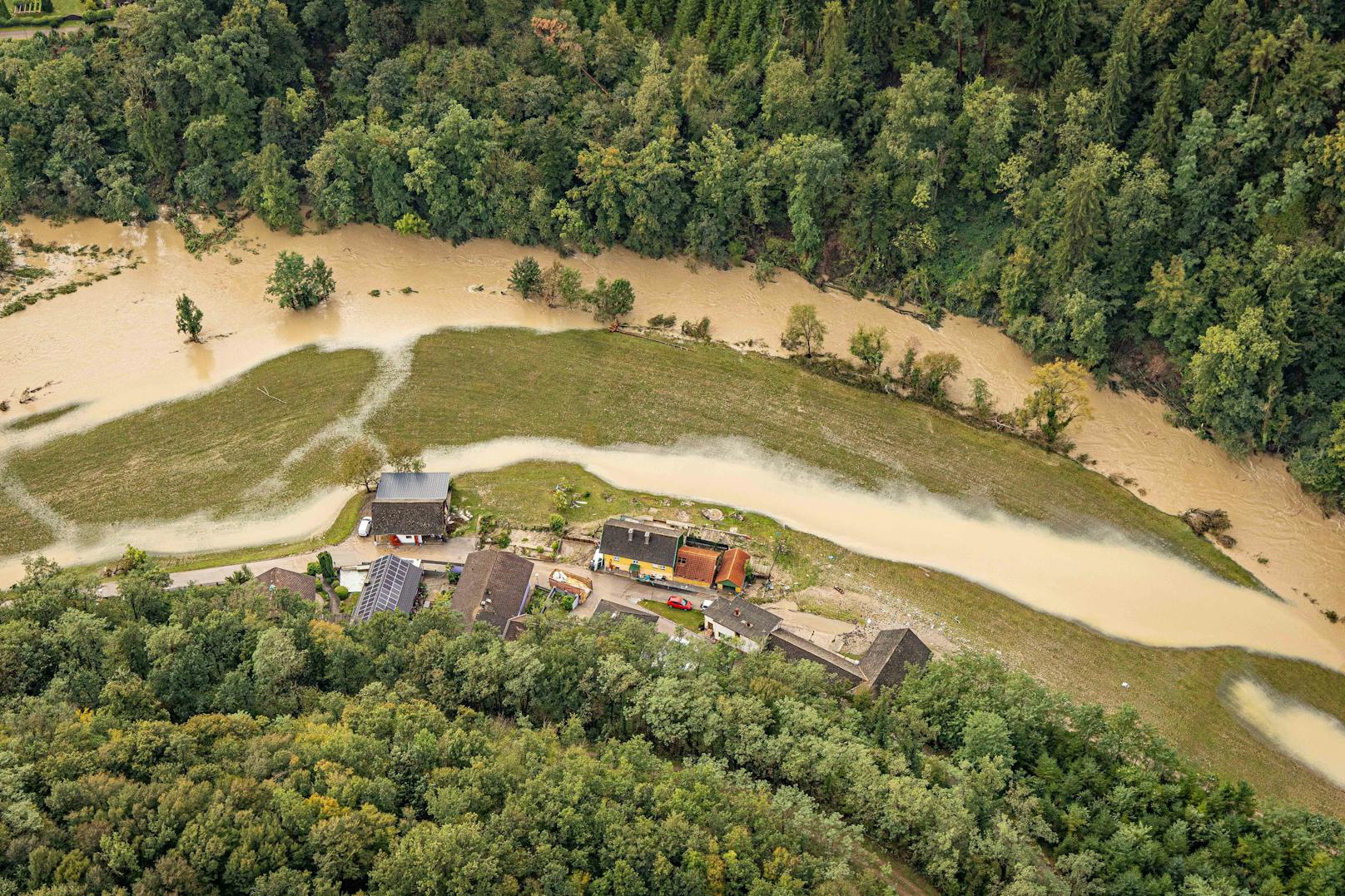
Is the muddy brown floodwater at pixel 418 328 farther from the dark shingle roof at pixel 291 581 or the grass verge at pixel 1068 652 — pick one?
the grass verge at pixel 1068 652

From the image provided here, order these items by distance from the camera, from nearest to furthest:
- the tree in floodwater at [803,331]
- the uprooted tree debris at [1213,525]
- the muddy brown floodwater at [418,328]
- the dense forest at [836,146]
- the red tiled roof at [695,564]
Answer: the red tiled roof at [695,564]
the uprooted tree debris at [1213,525]
the dense forest at [836,146]
the muddy brown floodwater at [418,328]
the tree in floodwater at [803,331]

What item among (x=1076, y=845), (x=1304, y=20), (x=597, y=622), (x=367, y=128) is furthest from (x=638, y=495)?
(x=1304, y=20)

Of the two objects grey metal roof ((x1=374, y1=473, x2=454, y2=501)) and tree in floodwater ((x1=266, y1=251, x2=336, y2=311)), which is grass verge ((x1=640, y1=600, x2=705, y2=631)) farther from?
tree in floodwater ((x1=266, y1=251, x2=336, y2=311))

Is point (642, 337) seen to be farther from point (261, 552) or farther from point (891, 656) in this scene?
point (891, 656)

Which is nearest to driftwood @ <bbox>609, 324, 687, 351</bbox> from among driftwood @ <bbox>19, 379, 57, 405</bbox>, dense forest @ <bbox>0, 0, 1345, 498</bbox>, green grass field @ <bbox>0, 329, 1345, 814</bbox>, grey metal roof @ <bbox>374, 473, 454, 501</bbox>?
green grass field @ <bbox>0, 329, 1345, 814</bbox>

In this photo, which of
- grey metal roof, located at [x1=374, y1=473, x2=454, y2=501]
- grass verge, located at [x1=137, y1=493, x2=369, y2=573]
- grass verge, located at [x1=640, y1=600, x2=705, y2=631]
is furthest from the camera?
grey metal roof, located at [x1=374, y1=473, x2=454, y2=501]

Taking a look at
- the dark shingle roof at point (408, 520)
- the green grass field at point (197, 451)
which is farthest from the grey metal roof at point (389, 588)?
the green grass field at point (197, 451)
